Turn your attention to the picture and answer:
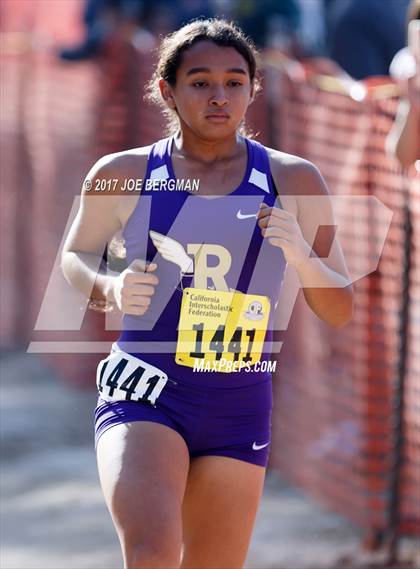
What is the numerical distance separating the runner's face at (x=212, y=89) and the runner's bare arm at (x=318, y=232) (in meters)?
0.22

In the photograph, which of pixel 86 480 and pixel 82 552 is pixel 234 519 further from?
pixel 86 480

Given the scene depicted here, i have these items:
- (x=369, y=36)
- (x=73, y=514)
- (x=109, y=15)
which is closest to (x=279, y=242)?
(x=73, y=514)

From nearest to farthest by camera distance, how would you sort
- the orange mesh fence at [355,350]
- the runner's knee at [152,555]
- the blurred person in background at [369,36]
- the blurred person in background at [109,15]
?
the runner's knee at [152,555] < the orange mesh fence at [355,350] < the blurred person in background at [369,36] < the blurred person in background at [109,15]

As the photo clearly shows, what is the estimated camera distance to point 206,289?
12.5ft

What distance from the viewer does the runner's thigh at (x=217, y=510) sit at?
12.4 ft

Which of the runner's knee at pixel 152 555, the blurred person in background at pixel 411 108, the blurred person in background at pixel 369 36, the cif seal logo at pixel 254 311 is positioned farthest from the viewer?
the blurred person in background at pixel 369 36

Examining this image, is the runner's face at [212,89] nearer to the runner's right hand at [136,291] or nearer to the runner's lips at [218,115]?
the runner's lips at [218,115]

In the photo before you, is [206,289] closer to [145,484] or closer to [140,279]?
[140,279]

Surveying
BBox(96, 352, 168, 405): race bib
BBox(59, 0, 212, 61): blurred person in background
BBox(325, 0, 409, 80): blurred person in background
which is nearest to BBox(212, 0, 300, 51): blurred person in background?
BBox(59, 0, 212, 61): blurred person in background

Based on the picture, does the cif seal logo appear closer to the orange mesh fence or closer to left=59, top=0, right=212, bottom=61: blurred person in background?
the orange mesh fence

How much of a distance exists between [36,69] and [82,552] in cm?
561

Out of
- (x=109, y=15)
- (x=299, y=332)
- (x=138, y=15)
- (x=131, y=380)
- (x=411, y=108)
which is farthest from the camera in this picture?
(x=109, y=15)

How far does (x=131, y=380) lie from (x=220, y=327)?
30 cm

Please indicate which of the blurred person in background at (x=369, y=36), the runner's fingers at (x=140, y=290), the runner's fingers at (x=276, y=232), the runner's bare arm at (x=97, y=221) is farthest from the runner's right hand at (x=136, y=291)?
the blurred person in background at (x=369, y=36)
